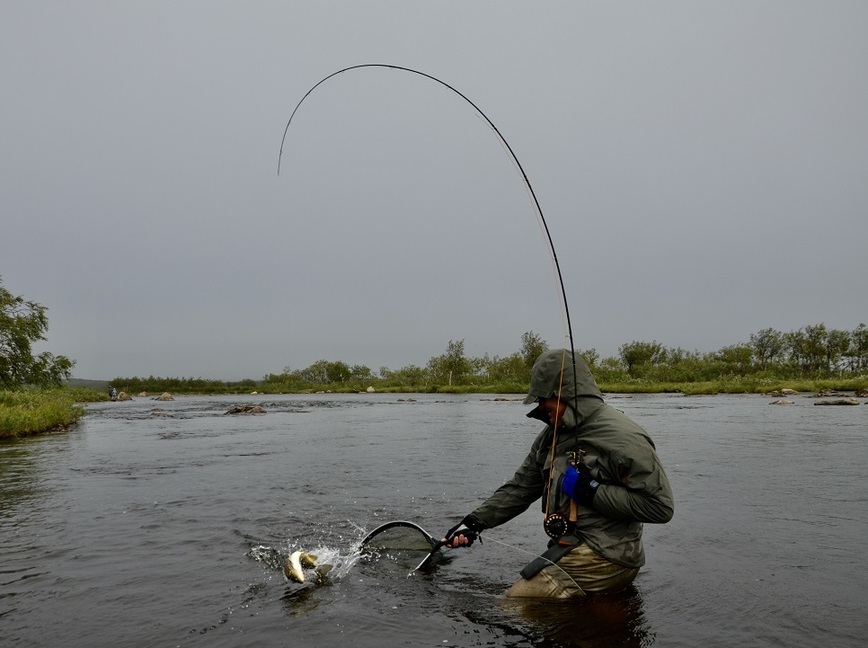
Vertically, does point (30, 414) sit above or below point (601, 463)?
below

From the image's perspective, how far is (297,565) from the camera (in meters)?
5.96

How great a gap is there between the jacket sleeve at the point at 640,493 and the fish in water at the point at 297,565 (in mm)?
3131

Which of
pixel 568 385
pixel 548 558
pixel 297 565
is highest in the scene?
pixel 568 385

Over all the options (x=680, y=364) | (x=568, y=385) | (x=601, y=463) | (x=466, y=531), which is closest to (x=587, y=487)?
(x=601, y=463)

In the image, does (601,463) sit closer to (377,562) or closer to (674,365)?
(377,562)

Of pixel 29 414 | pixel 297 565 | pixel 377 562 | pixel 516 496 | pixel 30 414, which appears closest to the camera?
pixel 516 496

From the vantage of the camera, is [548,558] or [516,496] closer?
[548,558]

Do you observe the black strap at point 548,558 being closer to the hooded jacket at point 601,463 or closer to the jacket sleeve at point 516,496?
the hooded jacket at point 601,463

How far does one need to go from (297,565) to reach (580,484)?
121 inches

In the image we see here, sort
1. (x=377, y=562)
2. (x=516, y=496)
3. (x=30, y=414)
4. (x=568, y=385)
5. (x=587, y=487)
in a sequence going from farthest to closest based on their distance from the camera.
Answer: (x=30, y=414), (x=377, y=562), (x=516, y=496), (x=568, y=385), (x=587, y=487)

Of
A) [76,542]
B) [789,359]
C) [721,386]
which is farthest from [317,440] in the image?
[789,359]

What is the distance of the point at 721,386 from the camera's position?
187 feet

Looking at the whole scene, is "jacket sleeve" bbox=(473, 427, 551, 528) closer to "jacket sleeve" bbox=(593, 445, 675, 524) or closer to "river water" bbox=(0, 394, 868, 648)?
"river water" bbox=(0, 394, 868, 648)

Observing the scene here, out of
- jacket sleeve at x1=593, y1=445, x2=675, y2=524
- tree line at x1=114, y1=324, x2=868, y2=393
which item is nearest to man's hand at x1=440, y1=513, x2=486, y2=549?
jacket sleeve at x1=593, y1=445, x2=675, y2=524
